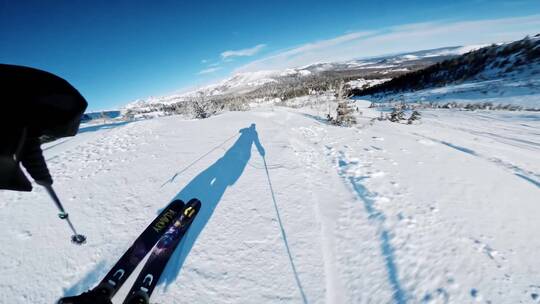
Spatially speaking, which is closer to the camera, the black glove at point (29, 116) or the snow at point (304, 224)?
the black glove at point (29, 116)

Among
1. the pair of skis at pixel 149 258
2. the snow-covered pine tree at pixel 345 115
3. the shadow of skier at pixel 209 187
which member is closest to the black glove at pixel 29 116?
the pair of skis at pixel 149 258

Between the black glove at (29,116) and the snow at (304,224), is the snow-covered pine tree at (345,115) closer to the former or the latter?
the snow at (304,224)

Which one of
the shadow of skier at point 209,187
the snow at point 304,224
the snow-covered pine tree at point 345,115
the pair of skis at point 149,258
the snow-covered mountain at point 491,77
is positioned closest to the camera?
the pair of skis at point 149,258

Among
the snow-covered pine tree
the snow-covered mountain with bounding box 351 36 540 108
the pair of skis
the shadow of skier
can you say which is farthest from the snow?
the snow-covered mountain with bounding box 351 36 540 108

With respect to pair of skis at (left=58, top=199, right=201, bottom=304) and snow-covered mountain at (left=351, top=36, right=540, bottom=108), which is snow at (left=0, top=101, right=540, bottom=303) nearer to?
pair of skis at (left=58, top=199, right=201, bottom=304)

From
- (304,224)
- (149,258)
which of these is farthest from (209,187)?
(304,224)

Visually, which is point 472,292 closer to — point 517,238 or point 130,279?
point 517,238

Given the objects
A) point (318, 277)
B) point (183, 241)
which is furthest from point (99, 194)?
point (318, 277)
